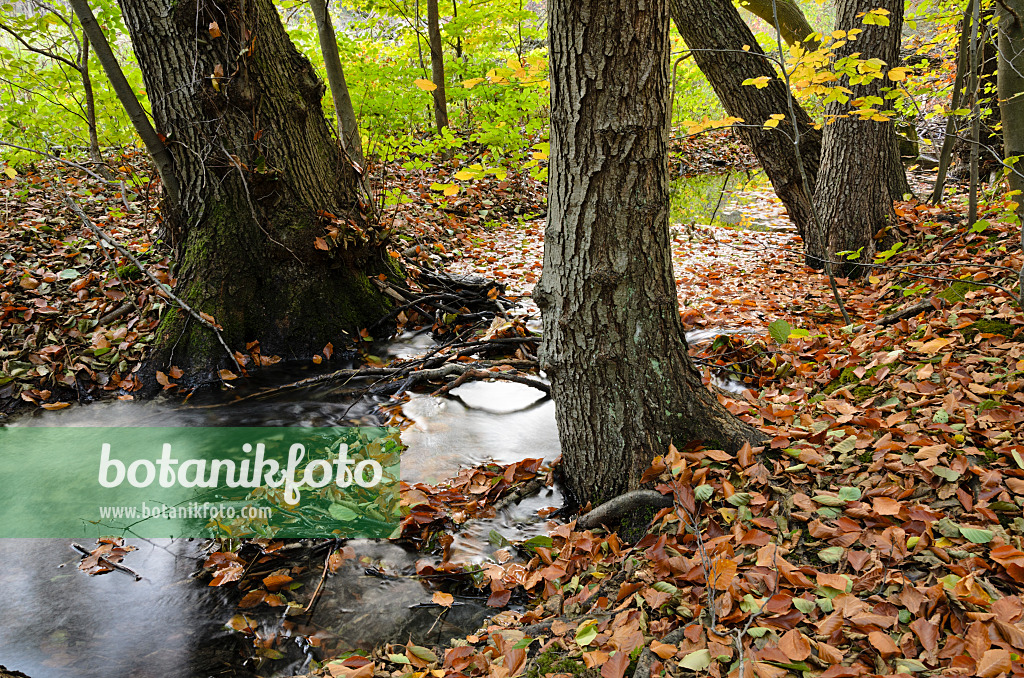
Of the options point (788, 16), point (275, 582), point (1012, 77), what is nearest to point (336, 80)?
point (275, 582)

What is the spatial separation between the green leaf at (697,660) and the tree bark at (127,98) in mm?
4783

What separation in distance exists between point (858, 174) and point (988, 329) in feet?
8.29

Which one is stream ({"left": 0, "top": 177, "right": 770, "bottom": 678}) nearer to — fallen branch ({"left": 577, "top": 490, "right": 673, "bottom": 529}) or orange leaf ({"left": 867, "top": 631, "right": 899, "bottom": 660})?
fallen branch ({"left": 577, "top": 490, "right": 673, "bottom": 529})

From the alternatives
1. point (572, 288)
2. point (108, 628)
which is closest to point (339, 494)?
point (108, 628)

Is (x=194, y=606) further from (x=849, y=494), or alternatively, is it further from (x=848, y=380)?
(x=848, y=380)

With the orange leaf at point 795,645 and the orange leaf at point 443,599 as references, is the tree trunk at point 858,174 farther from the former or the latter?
the orange leaf at point 443,599

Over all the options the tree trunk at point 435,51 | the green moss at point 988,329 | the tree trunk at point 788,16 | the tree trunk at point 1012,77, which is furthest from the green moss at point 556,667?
the tree trunk at point 435,51

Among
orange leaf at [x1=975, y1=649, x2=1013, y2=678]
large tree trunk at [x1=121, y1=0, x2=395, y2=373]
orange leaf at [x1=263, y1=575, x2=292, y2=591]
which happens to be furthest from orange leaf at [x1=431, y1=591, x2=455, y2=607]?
large tree trunk at [x1=121, y1=0, x2=395, y2=373]

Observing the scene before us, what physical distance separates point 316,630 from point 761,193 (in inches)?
465

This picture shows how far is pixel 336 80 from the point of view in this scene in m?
5.91

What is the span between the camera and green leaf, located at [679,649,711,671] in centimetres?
173

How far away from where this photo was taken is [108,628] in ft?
8.04

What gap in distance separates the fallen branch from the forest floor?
0.18 feet

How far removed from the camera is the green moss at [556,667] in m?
1.87
